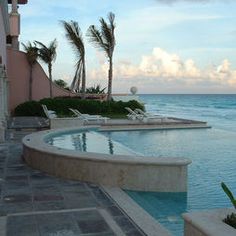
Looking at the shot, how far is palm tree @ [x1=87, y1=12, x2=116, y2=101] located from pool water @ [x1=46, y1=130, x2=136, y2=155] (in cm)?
1313

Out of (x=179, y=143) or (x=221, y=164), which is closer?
(x=221, y=164)

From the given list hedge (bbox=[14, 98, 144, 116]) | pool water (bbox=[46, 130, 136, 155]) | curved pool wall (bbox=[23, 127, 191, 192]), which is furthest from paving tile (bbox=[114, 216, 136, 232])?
hedge (bbox=[14, 98, 144, 116])

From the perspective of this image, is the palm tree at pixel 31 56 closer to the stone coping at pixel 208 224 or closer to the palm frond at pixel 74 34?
the palm frond at pixel 74 34

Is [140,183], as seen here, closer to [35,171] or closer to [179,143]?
[35,171]

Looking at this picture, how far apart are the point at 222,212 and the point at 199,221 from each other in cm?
30

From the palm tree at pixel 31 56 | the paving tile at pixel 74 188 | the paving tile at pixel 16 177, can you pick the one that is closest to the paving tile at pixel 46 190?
the paving tile at pixel 74 188

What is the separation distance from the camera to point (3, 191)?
623 cm

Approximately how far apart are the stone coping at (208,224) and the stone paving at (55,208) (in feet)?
4.00

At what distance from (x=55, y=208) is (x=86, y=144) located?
6.48 meters

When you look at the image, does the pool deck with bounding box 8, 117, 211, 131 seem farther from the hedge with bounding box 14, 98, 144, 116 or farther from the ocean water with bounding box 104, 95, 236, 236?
the hedge with bounding box 14, 98, 144, 116

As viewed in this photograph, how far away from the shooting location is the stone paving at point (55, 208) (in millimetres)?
4543

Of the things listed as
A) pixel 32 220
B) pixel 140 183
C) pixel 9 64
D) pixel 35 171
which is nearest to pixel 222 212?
pixel 32 220

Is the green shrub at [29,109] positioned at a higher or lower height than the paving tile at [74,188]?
higher

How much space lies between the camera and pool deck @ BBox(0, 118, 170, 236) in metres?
4.54
